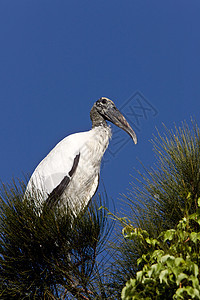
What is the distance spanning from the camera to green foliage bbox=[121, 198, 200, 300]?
8.08 ft

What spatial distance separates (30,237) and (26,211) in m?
0.20

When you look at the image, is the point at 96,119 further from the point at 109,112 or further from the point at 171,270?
the point at 171,270

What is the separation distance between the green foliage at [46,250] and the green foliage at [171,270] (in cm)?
70

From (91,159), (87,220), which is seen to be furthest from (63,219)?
(91,159)

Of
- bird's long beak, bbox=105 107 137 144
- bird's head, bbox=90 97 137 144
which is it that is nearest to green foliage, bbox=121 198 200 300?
bird's long beak, bbox=105 107 137 144

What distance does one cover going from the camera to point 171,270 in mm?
2510

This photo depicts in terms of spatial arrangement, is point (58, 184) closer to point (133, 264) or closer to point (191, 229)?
point (133, 264)

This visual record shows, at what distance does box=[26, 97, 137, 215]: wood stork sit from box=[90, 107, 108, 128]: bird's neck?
78 mm

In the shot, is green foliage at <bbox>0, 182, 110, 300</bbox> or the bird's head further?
the bird's head

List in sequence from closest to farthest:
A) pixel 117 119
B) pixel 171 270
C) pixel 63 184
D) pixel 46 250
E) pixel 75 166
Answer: pixel 171 270
pixel 46 250
pixel 63 184
pixel 75 166
pixel 117 119

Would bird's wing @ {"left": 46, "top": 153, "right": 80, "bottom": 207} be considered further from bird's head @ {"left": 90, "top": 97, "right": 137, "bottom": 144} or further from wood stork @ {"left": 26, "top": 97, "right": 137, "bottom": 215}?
bird's head @ {"left": 90, "top": 97, "right": 137, "bottom": 144}

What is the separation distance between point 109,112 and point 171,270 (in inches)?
132

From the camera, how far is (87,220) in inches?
142

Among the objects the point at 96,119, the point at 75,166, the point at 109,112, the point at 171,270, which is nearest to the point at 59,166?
the point at 75,166
